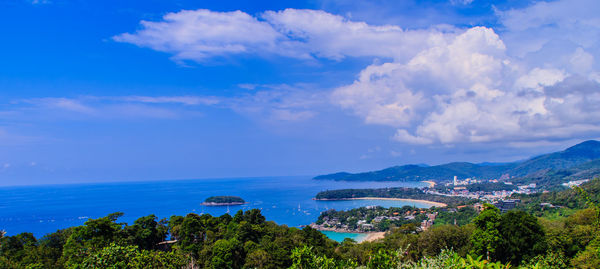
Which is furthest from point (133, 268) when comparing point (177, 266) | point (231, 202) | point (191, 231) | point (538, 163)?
point (538, 163)

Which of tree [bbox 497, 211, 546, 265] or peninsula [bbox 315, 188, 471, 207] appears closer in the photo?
tree [bbox 497, 211, 546, 265]

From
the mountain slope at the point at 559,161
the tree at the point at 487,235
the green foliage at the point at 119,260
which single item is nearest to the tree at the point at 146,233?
the green foliage at the point at 119,260

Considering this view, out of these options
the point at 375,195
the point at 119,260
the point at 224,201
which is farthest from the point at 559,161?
the point at 119,260

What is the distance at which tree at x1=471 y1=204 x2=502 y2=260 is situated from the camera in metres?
15.8

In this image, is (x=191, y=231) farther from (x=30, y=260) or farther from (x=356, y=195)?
(x=356, y=195)

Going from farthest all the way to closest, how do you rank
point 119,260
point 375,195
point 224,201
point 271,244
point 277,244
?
point 375,195 → point 224,201 → point 277,244 → point 271,244 → point 119,260

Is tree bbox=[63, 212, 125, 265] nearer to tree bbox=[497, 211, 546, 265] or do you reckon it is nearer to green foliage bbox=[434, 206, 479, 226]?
tree bbox=[497, 211, 546, 265]

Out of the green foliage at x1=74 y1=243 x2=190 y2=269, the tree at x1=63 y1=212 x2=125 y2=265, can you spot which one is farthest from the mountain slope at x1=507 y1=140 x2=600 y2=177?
the green foliage at x1=74 y1=243 x2=190 y2=269

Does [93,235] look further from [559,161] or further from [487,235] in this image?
[559,161]

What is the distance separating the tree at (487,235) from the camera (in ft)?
51.8

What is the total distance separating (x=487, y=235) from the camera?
15945mm

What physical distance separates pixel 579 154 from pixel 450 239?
23626 centimetres

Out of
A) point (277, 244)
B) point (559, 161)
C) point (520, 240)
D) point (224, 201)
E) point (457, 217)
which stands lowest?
point (224, 201)

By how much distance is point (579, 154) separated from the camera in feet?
627
